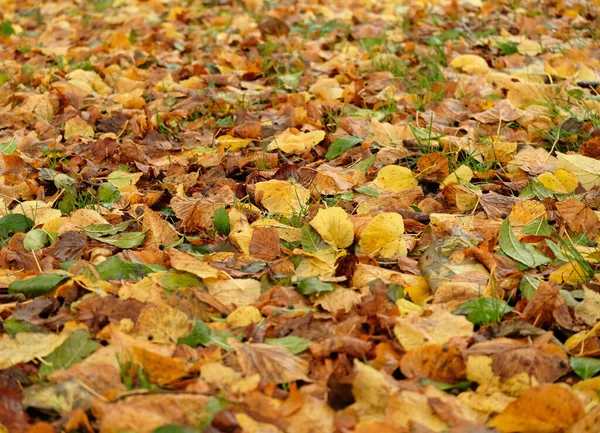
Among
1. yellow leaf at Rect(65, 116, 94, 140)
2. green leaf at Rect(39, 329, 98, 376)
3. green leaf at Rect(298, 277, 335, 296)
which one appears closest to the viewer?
green leaf at Rect(39, 329, 98, 376)

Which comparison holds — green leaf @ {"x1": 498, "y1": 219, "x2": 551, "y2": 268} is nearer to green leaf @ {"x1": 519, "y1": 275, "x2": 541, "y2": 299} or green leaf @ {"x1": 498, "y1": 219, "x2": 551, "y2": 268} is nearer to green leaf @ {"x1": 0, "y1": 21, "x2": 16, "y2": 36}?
green leaf @ {"x1": 519, "y1": 275, "x2": 541, "y2": 299}

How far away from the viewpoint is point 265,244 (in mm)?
1932

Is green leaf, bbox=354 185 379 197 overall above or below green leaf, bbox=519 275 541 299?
below

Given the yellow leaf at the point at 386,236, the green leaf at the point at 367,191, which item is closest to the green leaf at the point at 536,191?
the green leaf at the point at 367,191

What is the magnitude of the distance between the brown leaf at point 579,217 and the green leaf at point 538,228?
57 millimetres

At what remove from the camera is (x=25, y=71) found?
11.9 ft

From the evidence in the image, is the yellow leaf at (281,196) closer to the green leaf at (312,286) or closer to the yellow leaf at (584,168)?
the green leaf at (312,286)

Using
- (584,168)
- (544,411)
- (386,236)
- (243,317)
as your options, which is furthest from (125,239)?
(584,168)

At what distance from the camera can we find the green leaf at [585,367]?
1453 millimetres

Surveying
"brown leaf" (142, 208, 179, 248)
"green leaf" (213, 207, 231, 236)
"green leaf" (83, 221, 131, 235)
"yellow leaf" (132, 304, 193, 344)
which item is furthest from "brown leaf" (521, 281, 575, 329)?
"green leaf" (83, 221, 131, 235)

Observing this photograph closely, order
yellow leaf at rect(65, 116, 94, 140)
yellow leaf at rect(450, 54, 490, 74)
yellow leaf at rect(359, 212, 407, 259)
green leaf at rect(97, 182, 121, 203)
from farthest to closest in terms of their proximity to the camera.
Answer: yellow leaf at rect(450, 54, 490, 74) → yellow leaf at rect(65, 116, 94, 140) → green leaf at rect(97, 182, 121, 203) → yellow leaf at rect(359, 212, 407, 259)

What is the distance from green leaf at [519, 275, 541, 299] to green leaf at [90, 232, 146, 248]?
98 centimetres

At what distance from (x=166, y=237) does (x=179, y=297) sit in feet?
1.32

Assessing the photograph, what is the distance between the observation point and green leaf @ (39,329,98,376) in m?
1.48
